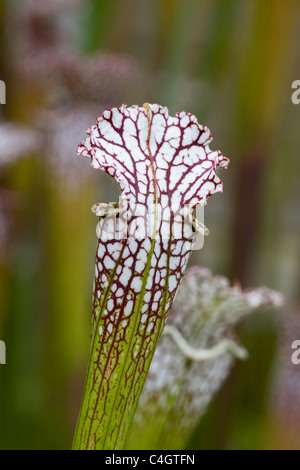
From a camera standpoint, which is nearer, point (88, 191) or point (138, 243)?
point (138, 243)

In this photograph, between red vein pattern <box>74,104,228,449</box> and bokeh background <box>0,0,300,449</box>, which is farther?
bokeh background <box>0,0,300,449</box>

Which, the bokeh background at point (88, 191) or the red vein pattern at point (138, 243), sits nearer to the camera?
the red vein pattern at point (138, 243)
